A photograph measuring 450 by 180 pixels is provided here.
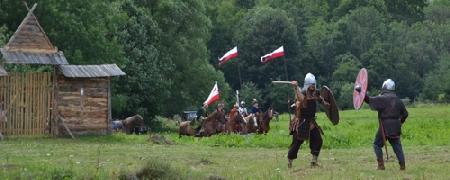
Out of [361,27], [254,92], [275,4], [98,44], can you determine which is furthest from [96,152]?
[275,4]

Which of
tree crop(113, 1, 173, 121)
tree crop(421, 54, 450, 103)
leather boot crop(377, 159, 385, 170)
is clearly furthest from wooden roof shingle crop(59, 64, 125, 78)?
tree crop(421, 54, 450, 103)

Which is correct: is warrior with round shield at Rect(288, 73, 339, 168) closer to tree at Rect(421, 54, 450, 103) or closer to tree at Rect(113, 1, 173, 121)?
tree at Rect(113, 1, 173, 121)

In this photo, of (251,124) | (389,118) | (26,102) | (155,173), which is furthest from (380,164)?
(251,124)

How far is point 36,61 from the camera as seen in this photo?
87.7 feet

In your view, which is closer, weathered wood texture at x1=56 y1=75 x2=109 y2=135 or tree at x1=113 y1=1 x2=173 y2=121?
weathered wood texture at x1=56 y1=75 x2=109 y2=135

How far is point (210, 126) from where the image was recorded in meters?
33.2

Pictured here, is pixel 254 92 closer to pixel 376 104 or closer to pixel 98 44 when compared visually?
pixel 98 44

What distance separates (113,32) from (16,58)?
19.4 metres

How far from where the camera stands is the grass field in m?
13.4

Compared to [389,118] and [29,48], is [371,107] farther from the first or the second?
[29,48]

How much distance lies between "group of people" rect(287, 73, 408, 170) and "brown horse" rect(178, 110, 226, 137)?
16.2 m

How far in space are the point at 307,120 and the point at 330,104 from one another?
646mm

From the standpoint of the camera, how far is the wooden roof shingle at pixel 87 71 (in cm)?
2775

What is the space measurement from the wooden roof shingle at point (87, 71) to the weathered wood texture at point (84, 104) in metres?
0.33
